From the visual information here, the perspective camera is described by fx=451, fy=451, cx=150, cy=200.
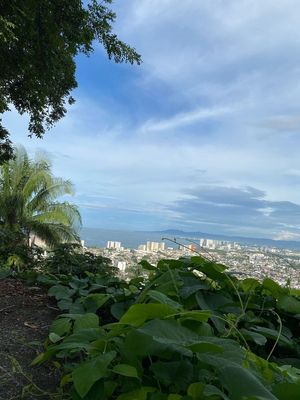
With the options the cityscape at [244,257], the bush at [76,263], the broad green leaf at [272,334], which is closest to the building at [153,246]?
the cityscape at [244,257]

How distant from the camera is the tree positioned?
7.55 meters

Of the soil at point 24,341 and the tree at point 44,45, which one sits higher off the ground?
the tree at point 44,45

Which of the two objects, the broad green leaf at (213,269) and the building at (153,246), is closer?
the broad green leaf at (213,269)

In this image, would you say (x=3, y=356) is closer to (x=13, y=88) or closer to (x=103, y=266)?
(x=103, y=266)

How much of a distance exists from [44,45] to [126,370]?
7.85 metres

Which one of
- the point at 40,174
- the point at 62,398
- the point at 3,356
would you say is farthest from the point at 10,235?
the point at 40,174

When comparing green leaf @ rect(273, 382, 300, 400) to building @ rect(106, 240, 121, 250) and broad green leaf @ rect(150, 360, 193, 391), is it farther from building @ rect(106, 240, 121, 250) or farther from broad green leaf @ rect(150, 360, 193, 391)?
building @ rect(106, 240, 121, 250)

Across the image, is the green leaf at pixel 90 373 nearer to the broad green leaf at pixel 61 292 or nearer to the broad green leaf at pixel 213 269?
the broad green leaf at pixel 213 269

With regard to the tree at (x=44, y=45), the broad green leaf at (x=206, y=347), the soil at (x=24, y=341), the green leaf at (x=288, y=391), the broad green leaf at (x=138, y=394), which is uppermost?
the tree at (x=44, y=45)

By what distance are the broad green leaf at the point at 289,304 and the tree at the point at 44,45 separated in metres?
6.22

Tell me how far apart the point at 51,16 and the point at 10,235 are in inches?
164

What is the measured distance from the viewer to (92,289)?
116 inches

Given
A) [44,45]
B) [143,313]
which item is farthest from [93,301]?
[44,45]

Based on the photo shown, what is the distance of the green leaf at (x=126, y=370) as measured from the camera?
131cm
